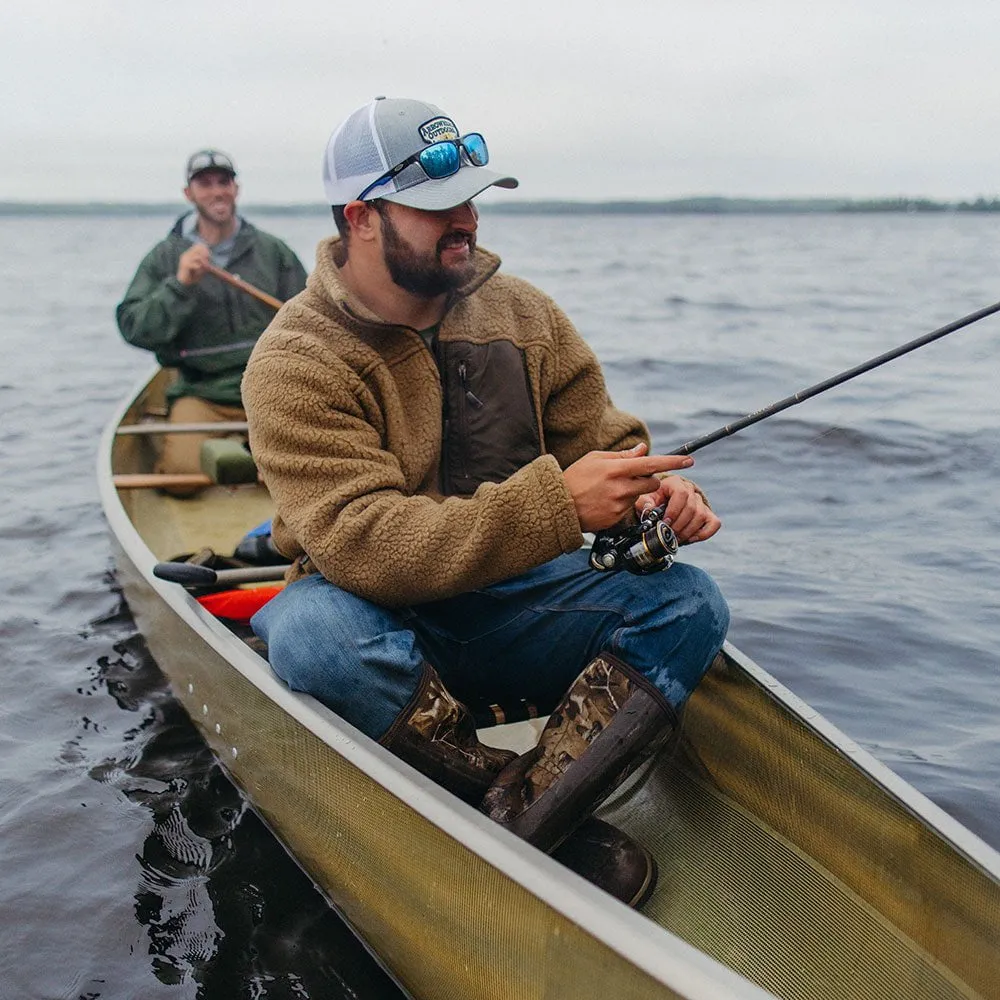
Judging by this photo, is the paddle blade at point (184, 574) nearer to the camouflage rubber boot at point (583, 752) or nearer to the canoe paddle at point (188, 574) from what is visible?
the canoe paddle at point (188, 574)

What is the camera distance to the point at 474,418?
2912 mm

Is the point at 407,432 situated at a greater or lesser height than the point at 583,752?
greater

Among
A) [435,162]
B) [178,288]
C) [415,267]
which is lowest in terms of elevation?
[178,288]

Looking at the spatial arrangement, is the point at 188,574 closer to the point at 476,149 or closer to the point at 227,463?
the point at 476,149

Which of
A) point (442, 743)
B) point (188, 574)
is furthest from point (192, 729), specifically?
point (442, 743)

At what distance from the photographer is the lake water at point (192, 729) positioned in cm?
328

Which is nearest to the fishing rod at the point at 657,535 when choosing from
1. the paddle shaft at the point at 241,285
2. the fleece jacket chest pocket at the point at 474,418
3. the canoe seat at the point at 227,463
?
the fleece jacket chest pocket at the point at 474,418

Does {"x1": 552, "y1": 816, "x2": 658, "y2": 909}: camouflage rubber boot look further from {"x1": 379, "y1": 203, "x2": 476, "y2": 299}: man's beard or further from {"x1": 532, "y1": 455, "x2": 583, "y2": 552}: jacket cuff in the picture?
{"x1": 379, "y1": 203, "x2": 476, "y2": 299}: man's beard

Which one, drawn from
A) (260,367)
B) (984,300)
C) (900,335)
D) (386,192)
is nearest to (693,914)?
(260,367)

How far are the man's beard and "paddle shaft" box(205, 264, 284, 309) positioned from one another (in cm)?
393

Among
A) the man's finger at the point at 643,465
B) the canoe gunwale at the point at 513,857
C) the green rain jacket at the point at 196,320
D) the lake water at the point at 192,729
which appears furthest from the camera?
the green rain jacket at the point at 196,320

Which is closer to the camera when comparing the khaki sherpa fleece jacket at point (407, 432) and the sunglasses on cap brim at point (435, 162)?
the khaki sherpa fleece jacket at point (407, 432)

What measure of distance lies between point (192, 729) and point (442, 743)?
223 centimetres

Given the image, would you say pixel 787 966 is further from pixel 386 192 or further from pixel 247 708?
pixel 386 192
